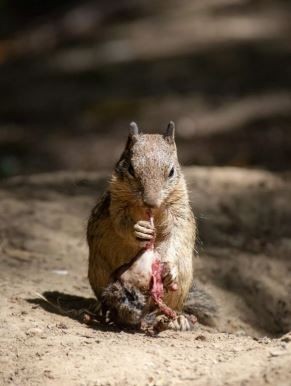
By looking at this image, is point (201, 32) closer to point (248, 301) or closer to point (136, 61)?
point (136, 61)

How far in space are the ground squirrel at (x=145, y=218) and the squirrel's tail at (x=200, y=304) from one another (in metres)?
0.41

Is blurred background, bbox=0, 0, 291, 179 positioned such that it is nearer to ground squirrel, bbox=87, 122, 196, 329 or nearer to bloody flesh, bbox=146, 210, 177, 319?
ground squirrel, bbox=87, 122, 196, 329

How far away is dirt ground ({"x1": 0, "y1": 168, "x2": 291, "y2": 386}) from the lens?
449 centimetres

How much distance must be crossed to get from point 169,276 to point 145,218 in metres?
0.36

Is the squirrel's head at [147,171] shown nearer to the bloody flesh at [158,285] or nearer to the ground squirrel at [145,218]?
the ground squirrel at [145,218]

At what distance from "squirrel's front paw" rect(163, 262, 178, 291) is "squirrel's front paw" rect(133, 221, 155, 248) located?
0.21 meters

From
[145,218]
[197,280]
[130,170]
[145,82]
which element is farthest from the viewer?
[145,82]

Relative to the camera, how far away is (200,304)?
624cm

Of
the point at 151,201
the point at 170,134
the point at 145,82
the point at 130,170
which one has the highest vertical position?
the point at 145,82

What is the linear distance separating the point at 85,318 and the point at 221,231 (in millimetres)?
2476

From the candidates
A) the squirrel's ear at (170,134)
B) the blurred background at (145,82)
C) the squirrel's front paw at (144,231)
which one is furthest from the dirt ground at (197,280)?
the blurred background at (145,82)

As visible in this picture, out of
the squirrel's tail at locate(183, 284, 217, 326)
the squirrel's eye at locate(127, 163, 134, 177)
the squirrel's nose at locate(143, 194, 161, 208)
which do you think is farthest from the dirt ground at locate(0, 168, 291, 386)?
the squirrel's eye at locate(127, 163, 134, 177)

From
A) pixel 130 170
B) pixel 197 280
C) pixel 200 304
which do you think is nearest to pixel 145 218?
pixel 130 170

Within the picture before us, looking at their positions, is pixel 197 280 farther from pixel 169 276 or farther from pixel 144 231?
pixel 144 231
